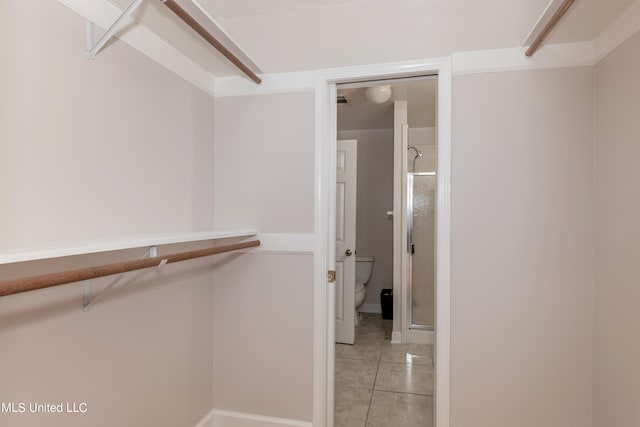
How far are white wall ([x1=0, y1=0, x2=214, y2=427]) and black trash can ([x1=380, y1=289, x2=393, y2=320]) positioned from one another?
2646 mm

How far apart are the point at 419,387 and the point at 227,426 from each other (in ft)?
4.63

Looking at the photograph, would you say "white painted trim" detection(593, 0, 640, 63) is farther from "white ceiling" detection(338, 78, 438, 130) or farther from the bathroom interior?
"white ceiling" detection(338, 78, 438, 130)

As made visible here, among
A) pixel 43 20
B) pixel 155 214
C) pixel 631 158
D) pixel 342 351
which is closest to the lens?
pixel 43 20

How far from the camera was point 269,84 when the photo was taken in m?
1.97

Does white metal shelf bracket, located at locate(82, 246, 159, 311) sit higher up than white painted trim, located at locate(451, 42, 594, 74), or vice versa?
white painted trim, located at locate(451, 42, 594, 74)

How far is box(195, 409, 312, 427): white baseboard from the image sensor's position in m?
1.91

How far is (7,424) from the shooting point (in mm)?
1011

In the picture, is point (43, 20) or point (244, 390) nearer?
point (43, 20)

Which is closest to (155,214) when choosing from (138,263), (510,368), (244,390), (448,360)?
(138,263)

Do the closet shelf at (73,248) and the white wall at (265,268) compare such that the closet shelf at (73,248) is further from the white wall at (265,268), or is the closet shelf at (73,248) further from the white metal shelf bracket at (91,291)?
the white wall at (265,268)

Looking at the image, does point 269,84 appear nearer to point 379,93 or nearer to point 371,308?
point 379,93

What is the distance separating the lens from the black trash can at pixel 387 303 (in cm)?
411

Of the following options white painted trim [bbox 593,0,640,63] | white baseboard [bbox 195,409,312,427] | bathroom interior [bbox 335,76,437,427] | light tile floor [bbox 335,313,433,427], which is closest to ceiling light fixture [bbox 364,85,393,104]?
bathroom interior [bbox 335,76,437,427]

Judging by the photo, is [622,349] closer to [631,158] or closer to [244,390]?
[631,158]
